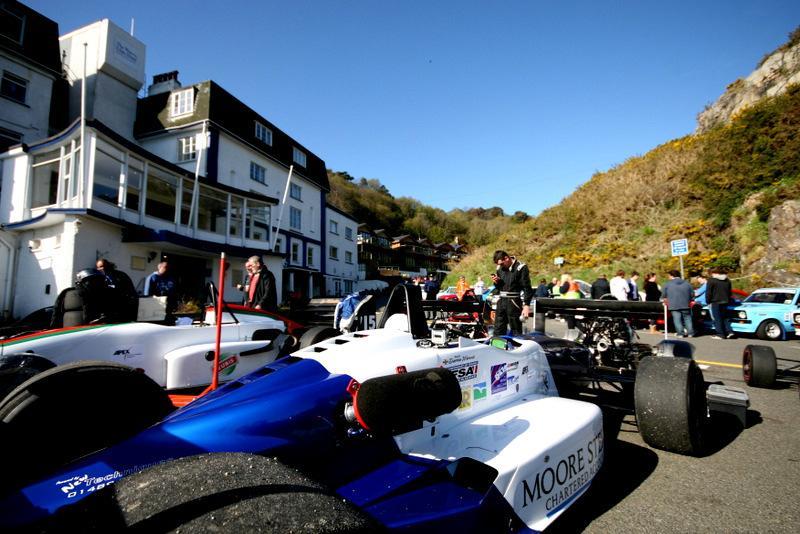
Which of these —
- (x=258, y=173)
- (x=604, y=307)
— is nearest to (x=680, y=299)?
(x=604, y=307)

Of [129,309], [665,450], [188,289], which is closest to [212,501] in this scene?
[665,450]

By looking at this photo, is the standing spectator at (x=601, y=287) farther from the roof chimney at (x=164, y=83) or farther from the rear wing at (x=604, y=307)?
the roof chimney at (x=164, y=83)

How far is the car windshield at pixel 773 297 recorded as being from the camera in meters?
9.84

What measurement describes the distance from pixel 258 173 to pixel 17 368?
2241 centimetres

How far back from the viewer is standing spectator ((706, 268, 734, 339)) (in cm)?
966

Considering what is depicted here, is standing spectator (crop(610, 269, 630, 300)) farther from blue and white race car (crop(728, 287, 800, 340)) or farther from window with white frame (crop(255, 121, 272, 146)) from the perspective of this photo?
window with white frame (crop(255, 121, 272, 146))

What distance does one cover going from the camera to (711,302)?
9922mm

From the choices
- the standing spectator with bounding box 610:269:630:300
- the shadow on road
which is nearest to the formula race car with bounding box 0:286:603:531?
the shadow on road

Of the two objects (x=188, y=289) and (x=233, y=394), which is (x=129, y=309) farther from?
(x=188, y=289)

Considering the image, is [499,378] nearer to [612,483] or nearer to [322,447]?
[612,483]

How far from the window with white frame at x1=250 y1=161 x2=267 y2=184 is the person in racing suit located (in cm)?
1989

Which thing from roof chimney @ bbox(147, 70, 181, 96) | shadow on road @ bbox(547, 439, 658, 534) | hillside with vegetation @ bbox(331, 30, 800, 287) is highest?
roof chimney @ bbox(147, 70, 181, 96)

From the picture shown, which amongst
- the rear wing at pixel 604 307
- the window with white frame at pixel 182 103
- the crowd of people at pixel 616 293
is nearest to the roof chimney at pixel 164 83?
the window with white frame at pixel 182 103

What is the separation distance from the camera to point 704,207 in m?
17.7
